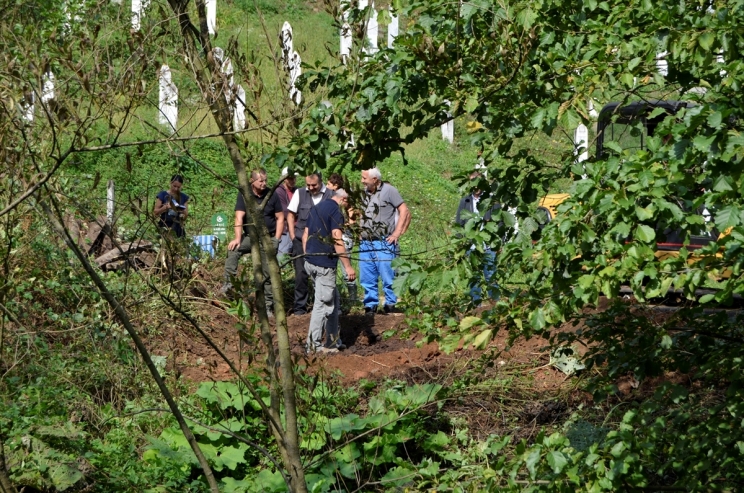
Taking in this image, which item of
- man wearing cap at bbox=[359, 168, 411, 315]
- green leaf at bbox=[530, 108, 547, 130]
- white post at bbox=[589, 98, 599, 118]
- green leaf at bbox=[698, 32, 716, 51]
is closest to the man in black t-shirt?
man wearing cap at bbox=[359, 168, 411, 315]

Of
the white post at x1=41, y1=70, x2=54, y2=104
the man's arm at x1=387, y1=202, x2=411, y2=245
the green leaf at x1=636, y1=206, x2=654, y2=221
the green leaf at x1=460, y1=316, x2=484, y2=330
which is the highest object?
the white post at x1=41, y1=70, x2=54, y2=104

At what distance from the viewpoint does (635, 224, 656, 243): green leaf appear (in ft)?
9.52

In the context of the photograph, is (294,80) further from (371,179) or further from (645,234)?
(371,179)

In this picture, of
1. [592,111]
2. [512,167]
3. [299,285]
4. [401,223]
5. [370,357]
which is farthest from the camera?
[299,285]

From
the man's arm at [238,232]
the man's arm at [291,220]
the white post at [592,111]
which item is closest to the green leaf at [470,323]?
the white post at [592,111]

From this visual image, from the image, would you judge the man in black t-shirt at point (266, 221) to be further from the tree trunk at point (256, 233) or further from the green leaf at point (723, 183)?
the green leaf at point (723, 183)

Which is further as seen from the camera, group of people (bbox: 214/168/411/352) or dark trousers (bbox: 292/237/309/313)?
dark trousers (bbox: 292/237/309/313)

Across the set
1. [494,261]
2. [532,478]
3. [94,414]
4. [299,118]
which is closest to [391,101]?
[299,118]

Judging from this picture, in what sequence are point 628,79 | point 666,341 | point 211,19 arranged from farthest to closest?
point 211,19
point 666,341
point 628,79

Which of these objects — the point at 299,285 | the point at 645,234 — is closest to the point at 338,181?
the point at 645,234

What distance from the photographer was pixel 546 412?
7852 mm

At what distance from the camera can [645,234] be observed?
2922 millimetres

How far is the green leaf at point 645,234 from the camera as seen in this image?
290cm

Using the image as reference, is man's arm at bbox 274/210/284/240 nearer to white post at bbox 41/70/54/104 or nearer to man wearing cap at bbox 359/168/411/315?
man wearing cap at bbox 359/168/411/315
